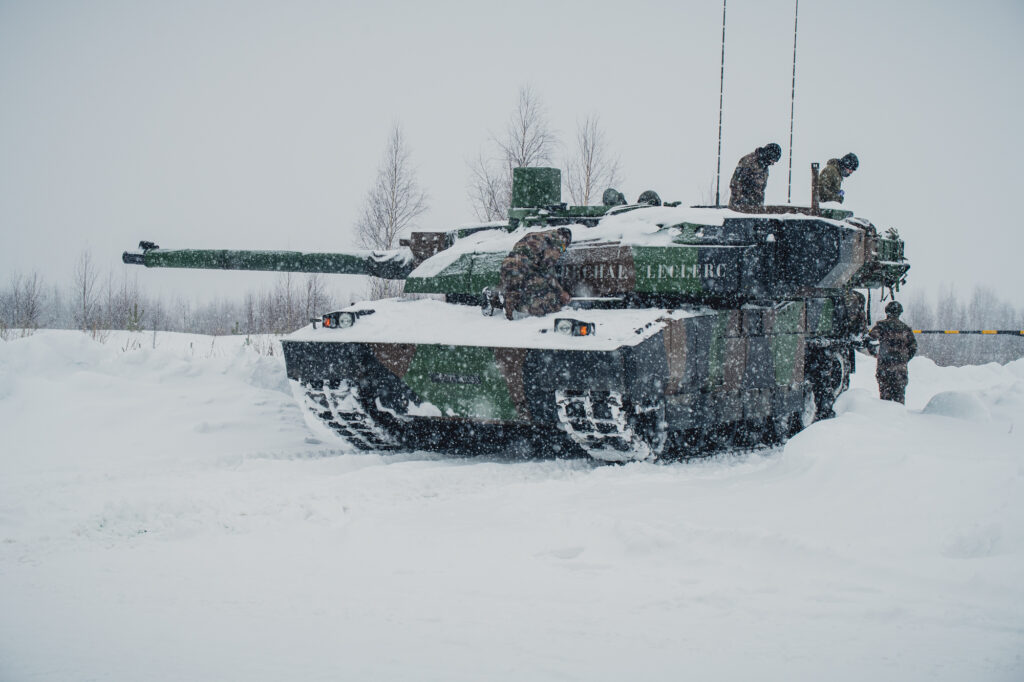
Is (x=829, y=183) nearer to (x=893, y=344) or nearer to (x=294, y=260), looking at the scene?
(x=893, y=344)

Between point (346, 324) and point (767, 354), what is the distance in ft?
11.5

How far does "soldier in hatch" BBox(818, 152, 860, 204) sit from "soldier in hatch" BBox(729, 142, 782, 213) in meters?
1.49

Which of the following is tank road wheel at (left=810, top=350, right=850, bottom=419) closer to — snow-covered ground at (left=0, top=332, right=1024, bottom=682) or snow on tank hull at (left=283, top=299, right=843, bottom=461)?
snow on tank hull at (left=283, top=299, right=843, bottom=461)

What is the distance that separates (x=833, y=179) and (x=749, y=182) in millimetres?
1800

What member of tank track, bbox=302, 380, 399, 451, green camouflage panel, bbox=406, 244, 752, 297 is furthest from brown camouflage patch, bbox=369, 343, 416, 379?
green camouflage panel, bbox=406, 244, 752, 297

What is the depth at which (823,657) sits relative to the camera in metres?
2.94

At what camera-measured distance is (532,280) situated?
7.01 m

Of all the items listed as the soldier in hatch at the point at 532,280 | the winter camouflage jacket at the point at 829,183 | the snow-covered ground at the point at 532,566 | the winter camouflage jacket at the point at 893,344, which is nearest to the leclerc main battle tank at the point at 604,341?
the soldier in hatch at the point at 532,280

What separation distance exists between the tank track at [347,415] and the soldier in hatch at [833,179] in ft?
17.2

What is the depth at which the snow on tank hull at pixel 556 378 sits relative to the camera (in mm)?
6316

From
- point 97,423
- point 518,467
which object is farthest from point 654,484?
point 97,423

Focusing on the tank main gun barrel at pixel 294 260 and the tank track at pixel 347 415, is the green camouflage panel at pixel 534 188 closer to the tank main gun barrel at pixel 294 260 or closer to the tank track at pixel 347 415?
the tank main gun barrel at pixel 294 260

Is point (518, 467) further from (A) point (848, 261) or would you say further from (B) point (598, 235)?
(A) point (848, 261)

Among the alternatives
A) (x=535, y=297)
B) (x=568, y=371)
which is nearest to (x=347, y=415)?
(x=535, y=297)
